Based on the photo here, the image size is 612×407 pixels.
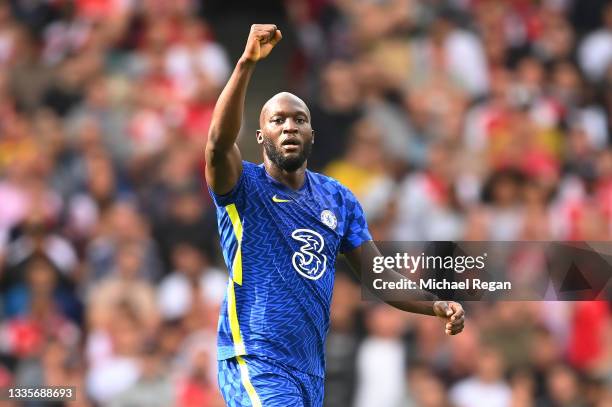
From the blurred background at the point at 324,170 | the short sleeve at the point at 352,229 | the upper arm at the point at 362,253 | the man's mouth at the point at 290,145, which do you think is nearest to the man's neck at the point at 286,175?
the man's mouth at the point at 290,145

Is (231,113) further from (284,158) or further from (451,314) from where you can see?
(451,314)

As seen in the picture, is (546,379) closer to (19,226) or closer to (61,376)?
(61,376)

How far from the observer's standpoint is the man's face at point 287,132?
6723 millimetres

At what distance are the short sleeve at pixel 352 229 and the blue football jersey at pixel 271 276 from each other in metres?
0.34

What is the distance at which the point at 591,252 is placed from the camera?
8.09 metres

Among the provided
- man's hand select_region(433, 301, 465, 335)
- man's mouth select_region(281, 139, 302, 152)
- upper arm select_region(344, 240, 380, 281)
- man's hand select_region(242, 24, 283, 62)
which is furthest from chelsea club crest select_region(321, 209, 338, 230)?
man's hand select_region(242, 24, 283, 62)

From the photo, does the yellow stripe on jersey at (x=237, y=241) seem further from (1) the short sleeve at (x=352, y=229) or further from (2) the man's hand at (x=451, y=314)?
(2) the man's hand at (x=451, y=314)

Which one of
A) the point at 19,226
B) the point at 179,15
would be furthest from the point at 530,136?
the point at 19,226

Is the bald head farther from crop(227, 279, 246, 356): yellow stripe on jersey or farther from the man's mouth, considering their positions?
crop(227, 279, 246, 356): yellow stripe on jersey

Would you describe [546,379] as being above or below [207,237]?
below

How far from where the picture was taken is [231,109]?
621 centimetres

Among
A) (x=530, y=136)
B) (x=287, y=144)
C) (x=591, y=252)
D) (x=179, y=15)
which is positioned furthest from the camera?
(x=179, y=15)

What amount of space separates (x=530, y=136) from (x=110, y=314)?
15.9 ft

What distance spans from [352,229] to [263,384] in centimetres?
107
